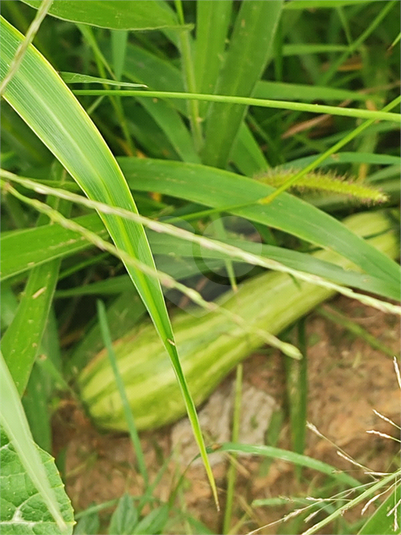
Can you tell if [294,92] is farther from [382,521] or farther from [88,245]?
[382,521]

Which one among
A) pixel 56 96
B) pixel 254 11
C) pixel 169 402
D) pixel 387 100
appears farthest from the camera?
pixel 387 100

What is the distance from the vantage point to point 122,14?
33.5 inches

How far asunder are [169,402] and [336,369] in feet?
1.27

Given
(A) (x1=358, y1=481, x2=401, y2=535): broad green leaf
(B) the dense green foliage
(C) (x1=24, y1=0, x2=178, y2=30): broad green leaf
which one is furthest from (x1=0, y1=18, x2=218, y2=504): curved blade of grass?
(A) (x1=358, y1=481, x2=401, y2=535): broad green leaf

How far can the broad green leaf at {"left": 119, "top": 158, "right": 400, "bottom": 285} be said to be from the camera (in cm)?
97

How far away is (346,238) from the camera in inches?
38.5

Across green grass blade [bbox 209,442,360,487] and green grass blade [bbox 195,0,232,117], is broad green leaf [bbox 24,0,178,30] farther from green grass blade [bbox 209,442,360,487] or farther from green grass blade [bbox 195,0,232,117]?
green grass blade [bbox 209,442,360,487]

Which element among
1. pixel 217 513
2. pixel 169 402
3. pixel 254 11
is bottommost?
pixel 217 513

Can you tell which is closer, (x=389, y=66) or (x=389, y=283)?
(x=389, y=283)

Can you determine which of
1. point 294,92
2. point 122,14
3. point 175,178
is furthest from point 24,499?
point 294,92

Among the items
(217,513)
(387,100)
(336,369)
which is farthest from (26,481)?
(387,100)

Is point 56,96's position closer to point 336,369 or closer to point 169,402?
point 169,402

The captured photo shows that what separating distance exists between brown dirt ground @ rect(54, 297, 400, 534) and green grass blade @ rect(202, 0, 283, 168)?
51cm

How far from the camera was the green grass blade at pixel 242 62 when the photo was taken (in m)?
0.91
